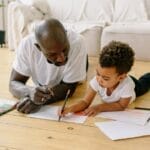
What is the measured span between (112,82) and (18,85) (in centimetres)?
59

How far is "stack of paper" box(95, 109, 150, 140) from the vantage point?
1595 mm

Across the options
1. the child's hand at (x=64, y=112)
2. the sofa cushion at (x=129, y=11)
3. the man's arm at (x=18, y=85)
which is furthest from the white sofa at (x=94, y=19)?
the child's hand at (x=64, y=112)

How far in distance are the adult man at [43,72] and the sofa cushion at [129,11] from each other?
1981 millimetres

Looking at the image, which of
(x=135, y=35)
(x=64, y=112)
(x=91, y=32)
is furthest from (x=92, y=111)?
(x=91, y=32)

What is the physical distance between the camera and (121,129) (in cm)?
164

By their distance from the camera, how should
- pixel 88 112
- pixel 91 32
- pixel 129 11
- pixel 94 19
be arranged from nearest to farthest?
pixel 88 112
pixel 91 32
pixel 129 11
pixel 94 19

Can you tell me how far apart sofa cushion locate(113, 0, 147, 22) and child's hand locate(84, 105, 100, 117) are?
2.23 meters

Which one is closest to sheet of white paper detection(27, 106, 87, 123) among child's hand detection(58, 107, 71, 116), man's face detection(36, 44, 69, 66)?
child's hand detection(58, 107, 71, 116)

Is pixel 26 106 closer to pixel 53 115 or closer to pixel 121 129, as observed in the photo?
pixel 53 115

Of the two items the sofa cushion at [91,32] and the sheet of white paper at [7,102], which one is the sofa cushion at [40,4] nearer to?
the sofa cushion at [91,32]

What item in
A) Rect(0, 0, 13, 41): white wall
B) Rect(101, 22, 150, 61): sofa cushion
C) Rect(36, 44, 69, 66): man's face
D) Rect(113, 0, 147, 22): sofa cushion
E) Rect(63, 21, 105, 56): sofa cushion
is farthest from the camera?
Rect(0, 0, 13, 41): white wall

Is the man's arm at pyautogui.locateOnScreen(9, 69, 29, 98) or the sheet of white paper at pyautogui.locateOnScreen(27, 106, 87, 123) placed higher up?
the man's arm at pyautogui.locateOnScreen(9, 69, 29, 98)

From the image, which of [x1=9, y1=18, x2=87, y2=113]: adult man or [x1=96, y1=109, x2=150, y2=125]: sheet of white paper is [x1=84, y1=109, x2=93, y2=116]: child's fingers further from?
[x1=9, y1=18, x2=87, y2=113]: adult man

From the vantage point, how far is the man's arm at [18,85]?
2.00 meters
